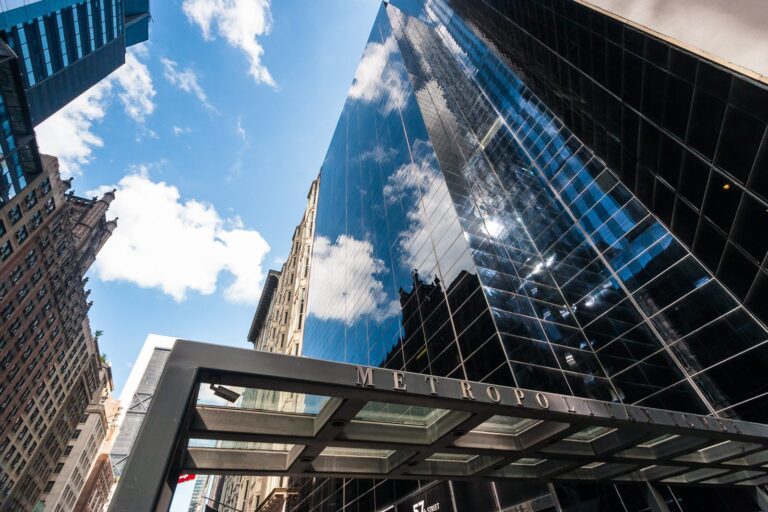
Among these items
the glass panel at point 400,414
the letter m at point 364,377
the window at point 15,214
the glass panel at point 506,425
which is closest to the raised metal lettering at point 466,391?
the glass panel at point 400,414

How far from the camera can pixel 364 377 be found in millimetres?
6262

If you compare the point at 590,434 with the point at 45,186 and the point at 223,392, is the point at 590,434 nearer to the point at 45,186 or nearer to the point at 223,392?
the point at 223,392

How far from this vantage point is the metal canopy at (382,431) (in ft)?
16.6

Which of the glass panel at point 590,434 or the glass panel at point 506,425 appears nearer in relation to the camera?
the glass panel at point 506,425

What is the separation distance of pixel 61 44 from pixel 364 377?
347ft

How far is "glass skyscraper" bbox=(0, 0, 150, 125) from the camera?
210 ft

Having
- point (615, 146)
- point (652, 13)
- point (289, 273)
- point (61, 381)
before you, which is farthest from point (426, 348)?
point (61, 381)

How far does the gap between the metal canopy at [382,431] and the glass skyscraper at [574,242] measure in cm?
266

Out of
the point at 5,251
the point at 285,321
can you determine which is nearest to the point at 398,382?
the point at 285,321

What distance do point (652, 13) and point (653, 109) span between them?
21.8 ft

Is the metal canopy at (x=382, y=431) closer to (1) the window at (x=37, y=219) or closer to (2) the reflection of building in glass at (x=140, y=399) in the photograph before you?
(2) the reflection of building in glass at (x=140, y=399)

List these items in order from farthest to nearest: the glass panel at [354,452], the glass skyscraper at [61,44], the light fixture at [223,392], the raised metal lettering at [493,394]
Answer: the glass skyscraper at [61,44] < the glass panel at [354,452] < the raised metal lettering at [493,394] < the light fixture at [223,392]

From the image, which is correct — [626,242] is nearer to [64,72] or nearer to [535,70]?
[535,70]

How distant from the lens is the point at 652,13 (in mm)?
8180
